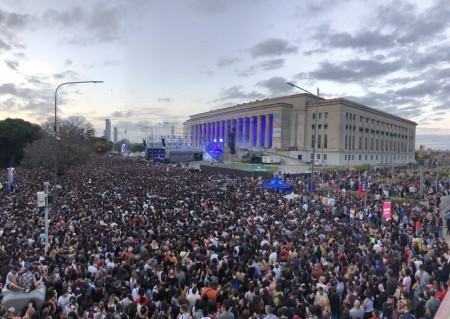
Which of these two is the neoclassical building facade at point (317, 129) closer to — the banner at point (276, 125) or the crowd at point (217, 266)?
the banner at point (276, 125)

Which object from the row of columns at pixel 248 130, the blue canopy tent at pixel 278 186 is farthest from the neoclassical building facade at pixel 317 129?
the blue canopy tent at pixel 278 186

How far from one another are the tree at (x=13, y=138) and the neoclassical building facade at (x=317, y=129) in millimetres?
40322

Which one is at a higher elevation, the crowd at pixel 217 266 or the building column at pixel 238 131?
the building column at pixel 238 131

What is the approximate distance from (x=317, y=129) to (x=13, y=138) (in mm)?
65664

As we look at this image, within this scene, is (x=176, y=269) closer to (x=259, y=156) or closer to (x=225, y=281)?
(x=225, y=281)

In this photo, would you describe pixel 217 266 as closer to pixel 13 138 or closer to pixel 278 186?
pixel 278 186

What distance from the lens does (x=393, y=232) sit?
14.7 meters

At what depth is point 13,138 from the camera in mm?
65438

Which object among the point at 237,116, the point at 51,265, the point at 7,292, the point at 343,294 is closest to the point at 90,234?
the point at 51,265

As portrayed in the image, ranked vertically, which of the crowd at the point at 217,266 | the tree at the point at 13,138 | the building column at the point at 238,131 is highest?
the building column at the point at 238,131

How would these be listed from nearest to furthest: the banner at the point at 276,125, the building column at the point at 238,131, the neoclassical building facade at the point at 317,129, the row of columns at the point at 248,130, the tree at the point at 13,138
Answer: the tree at the point at 13,138, the neoclassical building facade at the point at 317,129, the banner at the point at 276,125, the row of columns at the point at 248,130, the building column at the point at 238,131

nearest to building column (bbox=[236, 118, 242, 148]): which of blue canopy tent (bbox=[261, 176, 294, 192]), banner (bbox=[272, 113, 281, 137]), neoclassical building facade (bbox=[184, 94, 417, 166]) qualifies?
neoclassical building facade (bbox=[184, 94, 417, 166])

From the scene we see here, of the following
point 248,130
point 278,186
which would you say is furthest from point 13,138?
point 278,186

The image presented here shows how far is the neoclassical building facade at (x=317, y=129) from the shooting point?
79.0 metres
